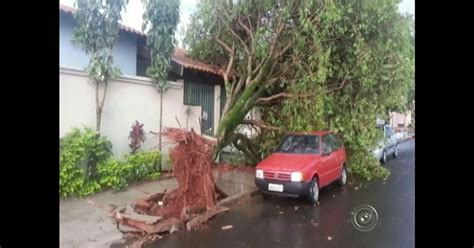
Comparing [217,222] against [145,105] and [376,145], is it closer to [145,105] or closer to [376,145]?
[145,105]

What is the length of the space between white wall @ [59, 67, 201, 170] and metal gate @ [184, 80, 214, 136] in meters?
0.04

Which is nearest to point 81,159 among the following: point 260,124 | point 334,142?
point 260,124

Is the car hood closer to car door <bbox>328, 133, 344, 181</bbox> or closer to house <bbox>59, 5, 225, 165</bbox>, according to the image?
car door <bbox>328, 133, 344, 181</bbox>

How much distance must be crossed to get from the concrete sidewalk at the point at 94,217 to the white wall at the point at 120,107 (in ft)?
0.70

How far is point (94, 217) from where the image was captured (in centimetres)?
159

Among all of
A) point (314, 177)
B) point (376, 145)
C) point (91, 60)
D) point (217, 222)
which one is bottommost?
point (217, 222)

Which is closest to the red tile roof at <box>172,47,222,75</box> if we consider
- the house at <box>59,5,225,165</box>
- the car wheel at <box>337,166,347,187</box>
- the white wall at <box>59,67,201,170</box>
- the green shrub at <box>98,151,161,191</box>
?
the house at <box>59,5,225,165</box>

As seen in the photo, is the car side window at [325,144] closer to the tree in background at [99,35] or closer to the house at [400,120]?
the house at [400,120]

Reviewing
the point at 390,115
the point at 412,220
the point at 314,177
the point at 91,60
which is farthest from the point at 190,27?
the point at 412,220

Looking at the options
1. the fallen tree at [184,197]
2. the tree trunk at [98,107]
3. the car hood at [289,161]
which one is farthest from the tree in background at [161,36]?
the car hood at [289,161]

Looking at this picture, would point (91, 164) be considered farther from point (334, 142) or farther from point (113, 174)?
point (334, 142)
